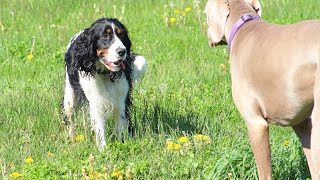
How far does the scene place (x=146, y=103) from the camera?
7.69m

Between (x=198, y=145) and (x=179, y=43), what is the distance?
3584 mm

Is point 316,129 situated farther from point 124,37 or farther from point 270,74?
point 124,37

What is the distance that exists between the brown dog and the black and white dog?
6.18 feet

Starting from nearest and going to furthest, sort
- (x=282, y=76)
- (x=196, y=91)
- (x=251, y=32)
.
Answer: (x=282, y=76)
(x=251, y=32)
(x=196, y=91)

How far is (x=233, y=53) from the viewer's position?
17.6ft

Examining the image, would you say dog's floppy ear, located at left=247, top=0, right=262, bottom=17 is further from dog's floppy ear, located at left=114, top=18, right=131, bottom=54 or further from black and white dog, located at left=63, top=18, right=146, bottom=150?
dog's floppy ear, located at left=114, top=18, right=131, bottom=54

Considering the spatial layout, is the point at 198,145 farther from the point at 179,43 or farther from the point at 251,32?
the point at 179,43

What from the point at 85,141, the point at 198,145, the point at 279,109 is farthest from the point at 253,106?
the point at 85,141

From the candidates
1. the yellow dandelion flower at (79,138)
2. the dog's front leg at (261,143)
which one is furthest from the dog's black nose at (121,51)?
the dog's front leg at (261,143)

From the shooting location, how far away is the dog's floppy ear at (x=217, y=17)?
5582mm

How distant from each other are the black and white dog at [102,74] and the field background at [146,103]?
0.15 metres

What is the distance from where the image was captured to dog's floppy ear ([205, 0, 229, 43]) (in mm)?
5582

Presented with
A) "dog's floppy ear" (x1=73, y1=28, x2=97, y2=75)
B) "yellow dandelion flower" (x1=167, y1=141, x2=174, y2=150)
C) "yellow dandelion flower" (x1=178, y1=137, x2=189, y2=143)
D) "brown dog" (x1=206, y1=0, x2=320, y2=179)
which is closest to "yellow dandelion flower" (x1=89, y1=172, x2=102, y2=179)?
"yellow dandelion flower" (x1=167, y1=141, x2=174, y2=150)

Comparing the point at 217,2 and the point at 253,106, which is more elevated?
the point at 217,2
